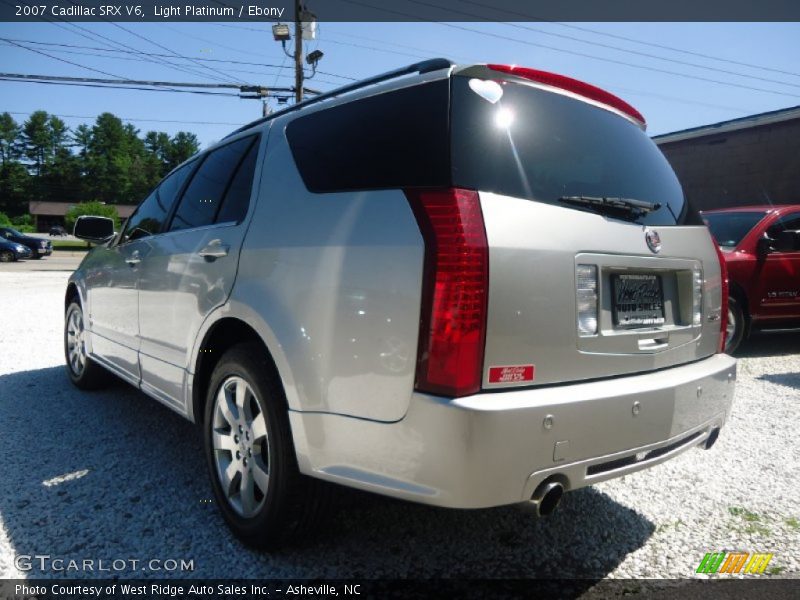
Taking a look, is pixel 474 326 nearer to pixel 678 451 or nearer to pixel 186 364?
pixel 678 451

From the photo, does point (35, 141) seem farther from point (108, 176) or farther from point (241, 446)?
point (241, 446)

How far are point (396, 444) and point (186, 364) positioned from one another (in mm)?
1454

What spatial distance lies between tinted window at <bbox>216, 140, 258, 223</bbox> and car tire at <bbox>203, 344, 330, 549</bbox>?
26.0 inches

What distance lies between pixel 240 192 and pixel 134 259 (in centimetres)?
132

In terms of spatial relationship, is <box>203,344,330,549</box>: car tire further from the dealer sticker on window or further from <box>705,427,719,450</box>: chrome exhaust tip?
<box>705,427,719,450</box>: chrome exhaust tip

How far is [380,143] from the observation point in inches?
78.4

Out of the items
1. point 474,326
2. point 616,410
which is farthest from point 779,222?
point 474,326

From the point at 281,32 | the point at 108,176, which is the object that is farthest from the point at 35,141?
the point at 281,32

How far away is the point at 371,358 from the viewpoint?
1782 millimetres

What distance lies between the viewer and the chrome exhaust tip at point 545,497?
5.79 ft

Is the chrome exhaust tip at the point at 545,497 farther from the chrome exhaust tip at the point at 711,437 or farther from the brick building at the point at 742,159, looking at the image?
the brick building at the point at 742,159

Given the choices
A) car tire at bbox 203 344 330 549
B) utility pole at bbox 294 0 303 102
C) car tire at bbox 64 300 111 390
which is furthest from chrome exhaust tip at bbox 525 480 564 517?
utility pole at bbox 294 0 303 102

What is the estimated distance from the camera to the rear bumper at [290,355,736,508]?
1.63 m

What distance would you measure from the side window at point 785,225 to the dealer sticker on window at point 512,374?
635cm
